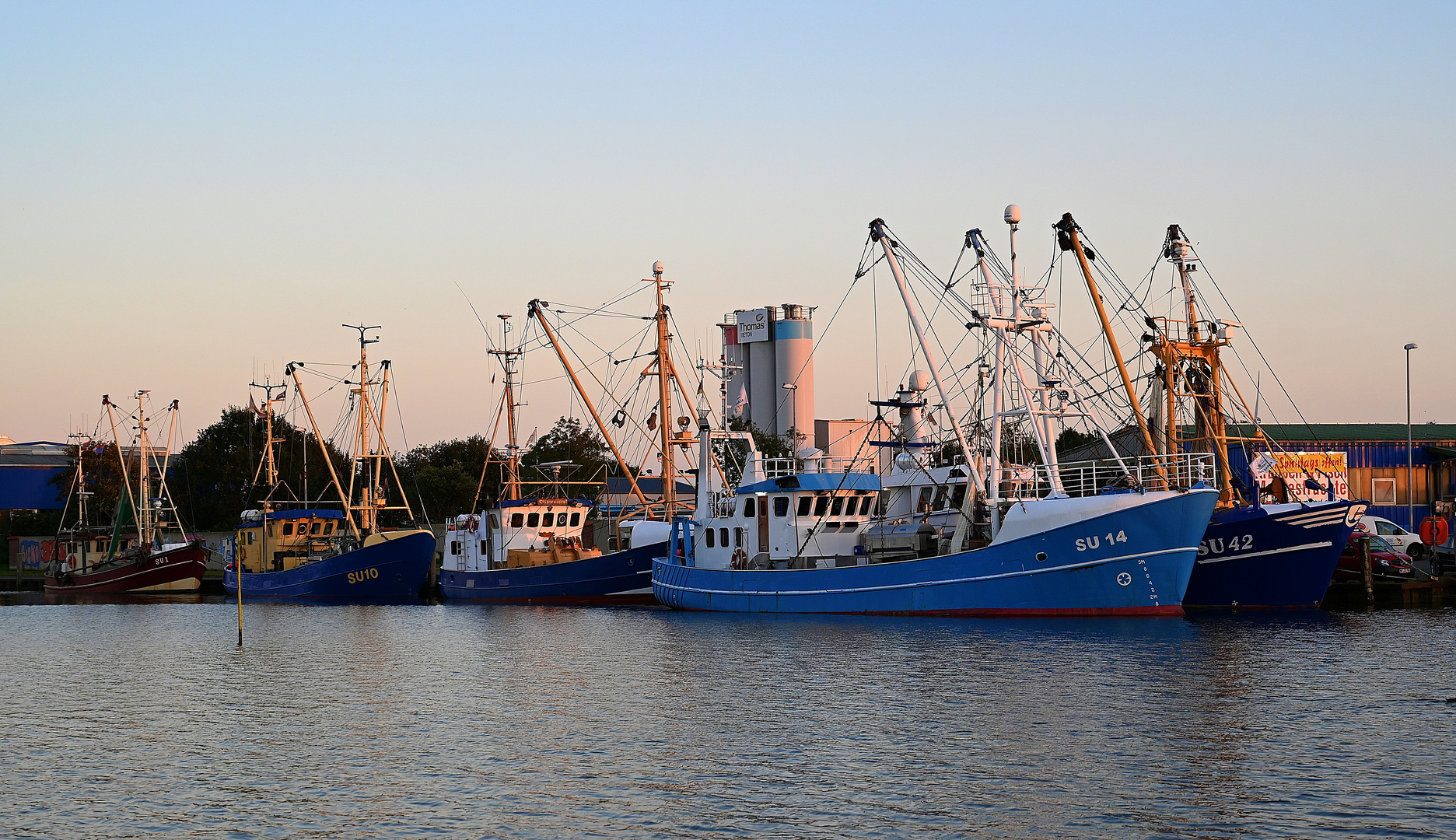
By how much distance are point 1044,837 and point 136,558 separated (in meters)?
62.0

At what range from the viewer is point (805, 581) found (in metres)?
39.8

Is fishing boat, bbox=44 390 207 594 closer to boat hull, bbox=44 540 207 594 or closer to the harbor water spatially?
boat hull, bbox=44 540 207 594

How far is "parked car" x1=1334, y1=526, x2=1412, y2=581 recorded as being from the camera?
41656 millimetres

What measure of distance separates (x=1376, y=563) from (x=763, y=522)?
18.7 m

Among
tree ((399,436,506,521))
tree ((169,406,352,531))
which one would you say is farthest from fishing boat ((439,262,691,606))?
tree ((169,406,352,531))

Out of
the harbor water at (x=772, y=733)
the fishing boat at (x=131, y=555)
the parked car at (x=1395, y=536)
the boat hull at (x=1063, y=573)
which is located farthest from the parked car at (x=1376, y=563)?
the fishing boat at (x=131, y=555)

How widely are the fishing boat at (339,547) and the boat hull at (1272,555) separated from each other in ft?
104

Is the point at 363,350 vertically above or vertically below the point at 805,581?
above

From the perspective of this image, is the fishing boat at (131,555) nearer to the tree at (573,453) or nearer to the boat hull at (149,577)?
the boat hull at (149,577)

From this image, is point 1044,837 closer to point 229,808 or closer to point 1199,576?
point 229,808

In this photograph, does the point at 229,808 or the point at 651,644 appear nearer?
the point at 229,808

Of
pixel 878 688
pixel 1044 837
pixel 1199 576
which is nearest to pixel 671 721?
pixel 878 688

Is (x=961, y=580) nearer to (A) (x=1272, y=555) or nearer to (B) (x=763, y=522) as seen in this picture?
(B) (x=763, y=522)

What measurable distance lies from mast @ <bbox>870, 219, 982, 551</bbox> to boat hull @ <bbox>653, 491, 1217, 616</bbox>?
176cm
